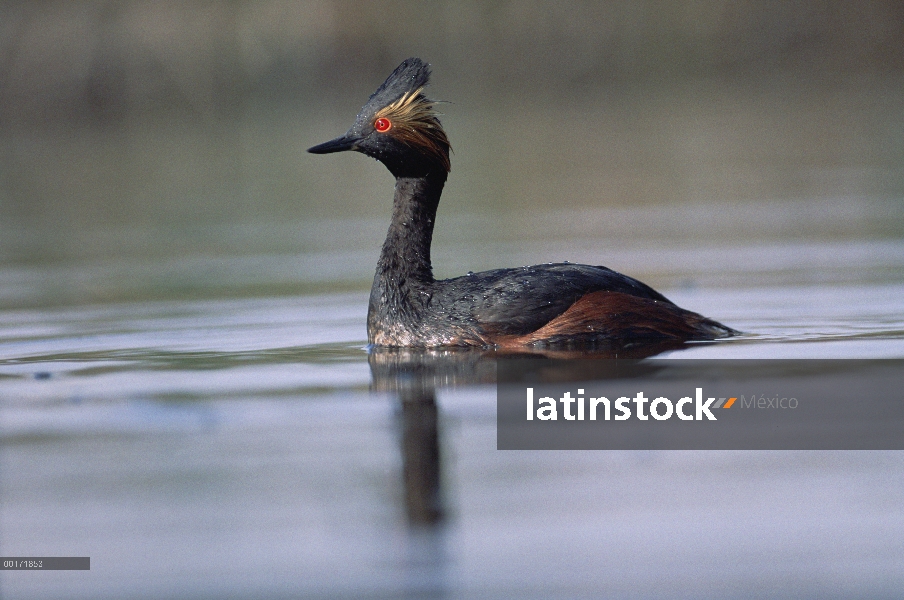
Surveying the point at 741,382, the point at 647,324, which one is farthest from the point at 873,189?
the point at 741,382

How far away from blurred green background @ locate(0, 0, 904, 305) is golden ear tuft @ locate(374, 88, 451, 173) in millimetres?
3426

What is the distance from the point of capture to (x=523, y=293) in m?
9.58

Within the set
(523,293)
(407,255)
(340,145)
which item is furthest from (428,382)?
(340,145)

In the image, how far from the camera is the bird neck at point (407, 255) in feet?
32.9

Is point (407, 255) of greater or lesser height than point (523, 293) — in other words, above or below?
above

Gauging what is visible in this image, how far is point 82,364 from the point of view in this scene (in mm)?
9719

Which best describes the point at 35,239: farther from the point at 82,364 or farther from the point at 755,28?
the point at 755,28

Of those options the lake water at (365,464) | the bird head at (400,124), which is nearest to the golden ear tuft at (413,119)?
the bird head at (400,124)

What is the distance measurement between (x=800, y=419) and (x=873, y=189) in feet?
39.1

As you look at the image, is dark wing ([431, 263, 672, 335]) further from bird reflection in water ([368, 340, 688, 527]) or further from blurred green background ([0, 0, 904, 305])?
blurred green background ([0, 0, 904, 305])

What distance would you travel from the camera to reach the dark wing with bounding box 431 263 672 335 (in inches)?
376

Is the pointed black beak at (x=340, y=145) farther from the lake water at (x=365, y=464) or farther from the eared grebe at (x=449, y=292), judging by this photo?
the lake water at (x=365, y=464)
